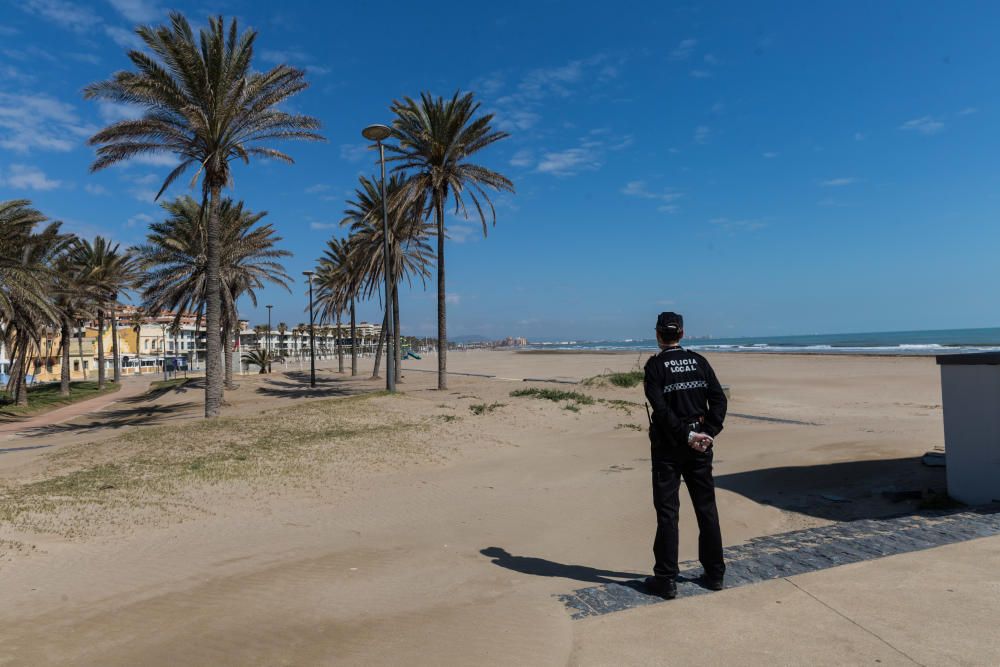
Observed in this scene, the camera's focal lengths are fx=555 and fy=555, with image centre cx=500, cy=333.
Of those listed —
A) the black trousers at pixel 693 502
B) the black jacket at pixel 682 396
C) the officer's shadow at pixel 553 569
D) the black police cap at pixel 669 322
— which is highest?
the black police cap at pixel 669 322

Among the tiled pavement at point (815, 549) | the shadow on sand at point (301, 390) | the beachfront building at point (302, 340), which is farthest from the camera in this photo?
the beachfront building at point (302, 340)

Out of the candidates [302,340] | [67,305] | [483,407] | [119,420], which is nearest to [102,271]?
[67,305]

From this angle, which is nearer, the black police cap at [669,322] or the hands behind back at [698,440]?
the hands behind back at [698,440]

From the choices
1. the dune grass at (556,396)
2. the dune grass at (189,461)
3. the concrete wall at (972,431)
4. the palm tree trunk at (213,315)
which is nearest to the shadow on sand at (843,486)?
the concrete wall at (972,431)

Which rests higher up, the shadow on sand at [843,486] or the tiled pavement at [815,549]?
the tiled pavement at [815,549]

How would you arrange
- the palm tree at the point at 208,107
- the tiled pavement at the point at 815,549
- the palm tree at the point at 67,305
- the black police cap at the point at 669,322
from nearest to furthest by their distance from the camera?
the tiled pavement at the point at 815,549 → the black police cap at the point at 669,322 → the palm tree at the point at 208,107 → the palm tree at the point at 67,305

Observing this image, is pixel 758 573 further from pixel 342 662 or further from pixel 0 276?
pixel 0 276

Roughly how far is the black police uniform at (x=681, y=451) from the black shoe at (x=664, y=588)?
3 centimetres

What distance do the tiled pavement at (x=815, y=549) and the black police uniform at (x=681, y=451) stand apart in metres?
0.30

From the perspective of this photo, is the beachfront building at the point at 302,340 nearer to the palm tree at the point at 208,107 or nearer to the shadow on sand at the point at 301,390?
the shadow on sand at the point at 301,390

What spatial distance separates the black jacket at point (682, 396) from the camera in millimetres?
3924

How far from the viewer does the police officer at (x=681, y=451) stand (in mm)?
3838

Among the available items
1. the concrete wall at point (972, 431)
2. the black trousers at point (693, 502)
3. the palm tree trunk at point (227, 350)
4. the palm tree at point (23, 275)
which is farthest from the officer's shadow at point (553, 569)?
the palm tree trunk at point (227, 350)

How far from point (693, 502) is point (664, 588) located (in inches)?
24.2
